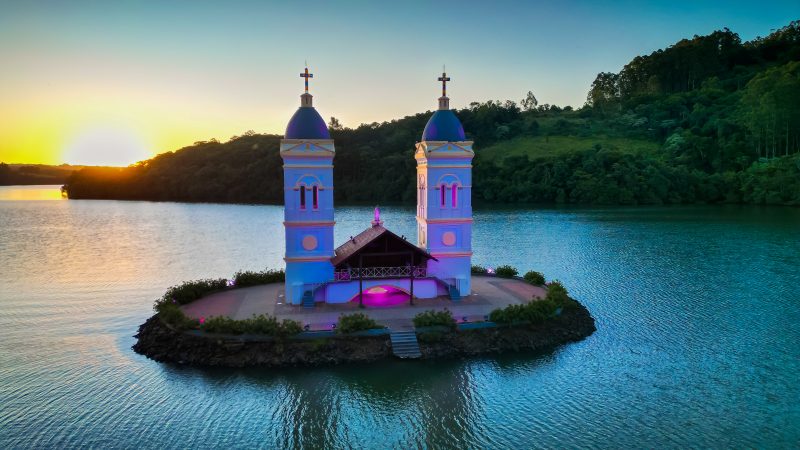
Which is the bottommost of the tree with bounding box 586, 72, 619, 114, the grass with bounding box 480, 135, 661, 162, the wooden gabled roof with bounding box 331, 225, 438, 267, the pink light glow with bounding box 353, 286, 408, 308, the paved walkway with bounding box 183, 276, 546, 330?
the paved walkway with bounding box 183, 276, 546, 330

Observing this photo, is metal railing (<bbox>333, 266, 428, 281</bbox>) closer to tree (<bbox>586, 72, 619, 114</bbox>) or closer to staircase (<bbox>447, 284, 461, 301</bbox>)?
staircase (<bbox>447, 284, 461, 301</bbox>)

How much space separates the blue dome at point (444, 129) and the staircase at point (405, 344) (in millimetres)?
10462

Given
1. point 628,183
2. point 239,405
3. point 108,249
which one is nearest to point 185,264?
point 108,249

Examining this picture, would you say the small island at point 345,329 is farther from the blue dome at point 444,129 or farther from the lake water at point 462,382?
the blue dome at point 444,129

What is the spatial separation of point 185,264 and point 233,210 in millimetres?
54011

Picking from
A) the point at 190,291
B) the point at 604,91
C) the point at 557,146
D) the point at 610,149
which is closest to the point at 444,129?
the point at 190,291

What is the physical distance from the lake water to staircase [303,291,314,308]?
5.24 metres

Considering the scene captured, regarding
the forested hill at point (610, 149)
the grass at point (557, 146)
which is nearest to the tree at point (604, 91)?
the forested hill at point (610, 149)

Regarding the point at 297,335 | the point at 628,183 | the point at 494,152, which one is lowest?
the point at 297,335

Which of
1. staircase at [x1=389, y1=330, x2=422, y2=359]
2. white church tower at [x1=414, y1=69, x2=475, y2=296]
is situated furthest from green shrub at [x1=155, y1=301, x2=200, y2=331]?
white church tower at [x1=414, y1=69, x2=475, y2=296]

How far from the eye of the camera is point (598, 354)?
23.5 metres

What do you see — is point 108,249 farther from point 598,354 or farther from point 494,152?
point 494,152

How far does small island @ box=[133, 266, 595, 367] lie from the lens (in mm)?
22109

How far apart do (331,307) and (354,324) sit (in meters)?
3.77
